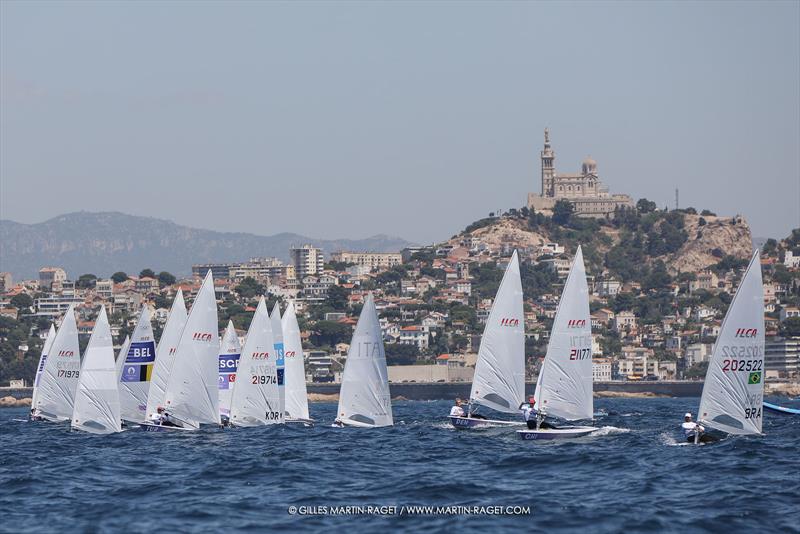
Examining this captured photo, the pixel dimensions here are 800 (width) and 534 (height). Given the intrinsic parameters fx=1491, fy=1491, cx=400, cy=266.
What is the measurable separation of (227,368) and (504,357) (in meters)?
12.5

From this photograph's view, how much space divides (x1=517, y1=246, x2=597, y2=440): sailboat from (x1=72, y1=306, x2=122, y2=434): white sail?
13642 millimetres

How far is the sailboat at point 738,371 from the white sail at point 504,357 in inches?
359

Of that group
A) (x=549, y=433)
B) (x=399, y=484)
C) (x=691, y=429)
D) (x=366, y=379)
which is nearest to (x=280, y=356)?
(x=366, y=379)

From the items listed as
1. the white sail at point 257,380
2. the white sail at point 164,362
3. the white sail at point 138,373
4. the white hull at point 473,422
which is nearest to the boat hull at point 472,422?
the white hull at point 473,422

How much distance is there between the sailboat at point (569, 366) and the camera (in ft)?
154

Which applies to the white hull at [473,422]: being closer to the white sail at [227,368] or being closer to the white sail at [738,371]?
the white sail at [227,368]

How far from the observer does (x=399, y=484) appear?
117 ft

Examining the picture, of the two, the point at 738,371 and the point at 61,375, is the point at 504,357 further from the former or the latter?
the point at 61,375

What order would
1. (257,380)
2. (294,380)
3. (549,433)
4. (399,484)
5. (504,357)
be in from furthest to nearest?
(294,380) → (257,380) → (504,357) → (549,433) → (399,484)

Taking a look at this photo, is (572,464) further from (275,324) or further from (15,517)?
(275,324)

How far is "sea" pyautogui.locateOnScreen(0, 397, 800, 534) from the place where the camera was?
29.6m

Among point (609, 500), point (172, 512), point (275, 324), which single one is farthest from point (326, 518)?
point (275, 324)

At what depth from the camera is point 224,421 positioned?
5372 cm

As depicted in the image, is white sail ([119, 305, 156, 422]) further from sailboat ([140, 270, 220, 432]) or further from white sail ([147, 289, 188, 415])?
sailboat ([140, 270, 220, 432])
